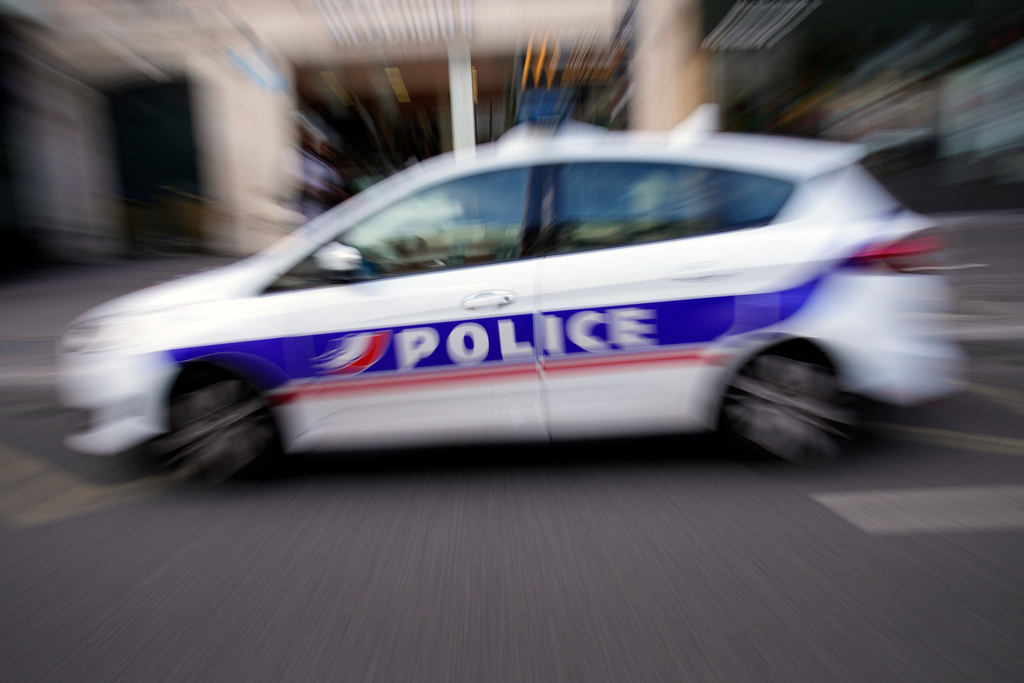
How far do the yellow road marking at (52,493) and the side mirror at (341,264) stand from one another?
4.43ft

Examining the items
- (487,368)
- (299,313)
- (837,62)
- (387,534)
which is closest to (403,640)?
(387,534)

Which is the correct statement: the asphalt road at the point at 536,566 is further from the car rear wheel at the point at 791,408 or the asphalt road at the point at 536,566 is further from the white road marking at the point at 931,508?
the car rear wheel at the point at 791,408

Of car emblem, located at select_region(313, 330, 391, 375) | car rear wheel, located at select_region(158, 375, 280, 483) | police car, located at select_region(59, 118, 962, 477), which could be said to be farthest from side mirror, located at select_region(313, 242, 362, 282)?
car rear wheel, located at select_region(158, 375, 280, 483)

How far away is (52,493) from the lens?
3320 mm

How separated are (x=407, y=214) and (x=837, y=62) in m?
12.3

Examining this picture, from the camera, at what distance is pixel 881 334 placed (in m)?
3.04

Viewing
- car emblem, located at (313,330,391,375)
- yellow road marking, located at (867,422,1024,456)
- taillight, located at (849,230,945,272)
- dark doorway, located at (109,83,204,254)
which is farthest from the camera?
dark doorway, located at (109,83,204,254)

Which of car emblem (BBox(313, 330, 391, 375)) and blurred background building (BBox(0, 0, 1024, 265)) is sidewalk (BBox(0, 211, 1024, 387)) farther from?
car emblem (BBox(313, 330, 391, 375))

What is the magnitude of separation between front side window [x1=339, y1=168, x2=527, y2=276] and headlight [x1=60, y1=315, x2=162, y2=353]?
1041 millimetres

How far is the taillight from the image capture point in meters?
2.99

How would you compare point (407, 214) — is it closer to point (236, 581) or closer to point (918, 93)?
point (236, 581)

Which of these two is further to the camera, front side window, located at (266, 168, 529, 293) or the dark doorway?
the dark doorway

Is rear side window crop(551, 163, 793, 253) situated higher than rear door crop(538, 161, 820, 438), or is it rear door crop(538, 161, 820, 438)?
rear side window crop(551, 163, 793, 253)

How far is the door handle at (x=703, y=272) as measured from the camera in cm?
304
